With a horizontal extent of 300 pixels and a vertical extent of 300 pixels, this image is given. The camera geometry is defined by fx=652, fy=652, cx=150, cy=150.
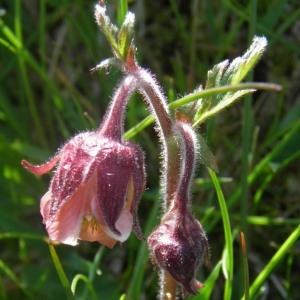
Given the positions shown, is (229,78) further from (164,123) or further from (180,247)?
(180,247)

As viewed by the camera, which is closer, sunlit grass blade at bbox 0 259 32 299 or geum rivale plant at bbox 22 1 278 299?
geum rivale plant at bbox 22 1 278 299

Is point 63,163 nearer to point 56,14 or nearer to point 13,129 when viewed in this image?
point 13,129

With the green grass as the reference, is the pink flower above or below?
above

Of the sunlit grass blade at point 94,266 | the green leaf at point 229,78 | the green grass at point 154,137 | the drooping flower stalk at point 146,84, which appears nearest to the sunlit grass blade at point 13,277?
the green grass at point 154,137

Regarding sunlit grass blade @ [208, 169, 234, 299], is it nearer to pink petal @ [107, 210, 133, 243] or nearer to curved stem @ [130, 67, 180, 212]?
curved stem @ [130, 67, 180, 212]

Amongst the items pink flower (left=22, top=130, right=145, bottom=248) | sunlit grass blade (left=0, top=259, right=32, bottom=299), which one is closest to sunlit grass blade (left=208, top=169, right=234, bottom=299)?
pink flower (left=22, top=130, right=145, bottom=248)

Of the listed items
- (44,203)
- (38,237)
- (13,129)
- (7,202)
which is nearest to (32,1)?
(13,129)
